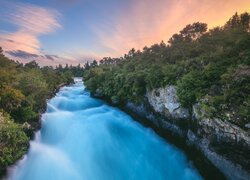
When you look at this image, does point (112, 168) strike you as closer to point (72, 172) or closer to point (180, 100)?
point (72, 172)

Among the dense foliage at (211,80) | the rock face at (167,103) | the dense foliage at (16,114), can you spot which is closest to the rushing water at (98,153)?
the dense foliage at (16,114)

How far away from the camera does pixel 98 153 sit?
1633 centimetres

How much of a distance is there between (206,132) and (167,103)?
4683 millimetres

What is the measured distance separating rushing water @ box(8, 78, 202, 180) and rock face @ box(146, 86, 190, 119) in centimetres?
263

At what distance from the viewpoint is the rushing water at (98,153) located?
13.7 metres

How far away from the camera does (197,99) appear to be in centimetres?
1379

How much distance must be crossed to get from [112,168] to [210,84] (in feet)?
27.2

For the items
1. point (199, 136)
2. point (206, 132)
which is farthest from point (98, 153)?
point (206, 132)

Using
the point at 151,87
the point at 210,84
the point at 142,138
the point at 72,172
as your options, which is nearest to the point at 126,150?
the point at 142,138

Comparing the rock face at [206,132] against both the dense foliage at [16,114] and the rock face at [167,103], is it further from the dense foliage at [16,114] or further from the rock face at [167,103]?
the dense foliage at [16,114]

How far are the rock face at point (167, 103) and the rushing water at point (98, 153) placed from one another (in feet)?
8.64

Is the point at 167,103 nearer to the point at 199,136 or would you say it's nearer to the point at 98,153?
the point at 199,136

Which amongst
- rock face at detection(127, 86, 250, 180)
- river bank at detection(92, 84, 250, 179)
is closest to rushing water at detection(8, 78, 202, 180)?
river bank at detection(92, 84, 250, 179)

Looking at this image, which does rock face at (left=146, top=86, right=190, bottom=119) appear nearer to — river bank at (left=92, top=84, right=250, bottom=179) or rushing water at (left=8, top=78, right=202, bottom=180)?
river bank at (left=92, top=84, right=250, bottom=179)
